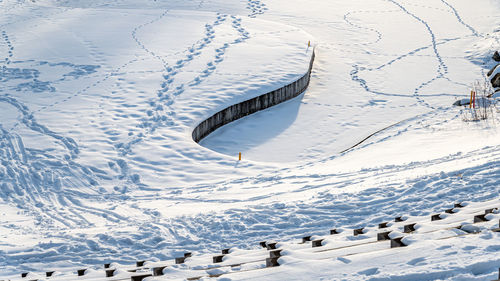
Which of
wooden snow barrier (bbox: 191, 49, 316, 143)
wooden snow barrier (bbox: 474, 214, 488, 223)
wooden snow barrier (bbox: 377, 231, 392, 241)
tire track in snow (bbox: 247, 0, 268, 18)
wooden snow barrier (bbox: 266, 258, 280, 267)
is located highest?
tire track in snow (bbox: 247, 0, 268, 18)

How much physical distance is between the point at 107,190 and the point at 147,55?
8393mm

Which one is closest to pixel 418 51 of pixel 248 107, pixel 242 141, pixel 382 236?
pixel 248 107

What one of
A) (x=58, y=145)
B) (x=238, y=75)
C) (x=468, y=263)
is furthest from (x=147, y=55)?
(x=468, y=263)

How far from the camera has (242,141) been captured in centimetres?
1405

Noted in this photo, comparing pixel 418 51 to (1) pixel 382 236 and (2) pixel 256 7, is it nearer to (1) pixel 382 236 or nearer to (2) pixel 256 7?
(2) pixel 256 7

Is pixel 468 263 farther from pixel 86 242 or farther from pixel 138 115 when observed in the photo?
pixel 138 115

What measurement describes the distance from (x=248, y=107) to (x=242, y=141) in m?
1.56

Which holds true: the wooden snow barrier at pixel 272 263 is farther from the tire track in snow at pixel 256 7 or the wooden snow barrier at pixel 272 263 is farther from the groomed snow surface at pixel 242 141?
the tire track in snow at pixel 256 7

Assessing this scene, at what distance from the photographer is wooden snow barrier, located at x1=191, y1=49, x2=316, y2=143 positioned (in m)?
13.9

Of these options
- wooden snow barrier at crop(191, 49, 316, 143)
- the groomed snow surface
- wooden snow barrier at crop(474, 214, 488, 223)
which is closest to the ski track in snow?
the groomed snow surface

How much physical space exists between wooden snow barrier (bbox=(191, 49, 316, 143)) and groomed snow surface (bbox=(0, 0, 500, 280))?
19 centimetres

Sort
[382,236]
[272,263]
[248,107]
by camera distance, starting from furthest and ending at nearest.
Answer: [248,107]
[382,236]
[272,263]

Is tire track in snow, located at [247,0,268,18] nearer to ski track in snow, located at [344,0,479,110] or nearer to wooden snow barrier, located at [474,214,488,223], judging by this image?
ski track in snow, located at [344,0,479,110]

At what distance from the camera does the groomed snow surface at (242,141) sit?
19.1 ft
